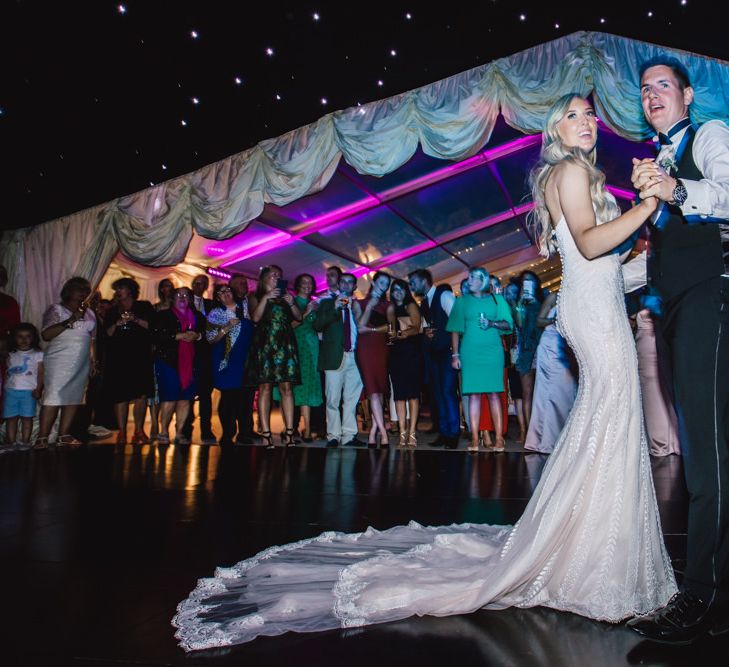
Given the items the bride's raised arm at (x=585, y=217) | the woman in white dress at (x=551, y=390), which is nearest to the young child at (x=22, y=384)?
the woman in white dress at (x=551, y=390)

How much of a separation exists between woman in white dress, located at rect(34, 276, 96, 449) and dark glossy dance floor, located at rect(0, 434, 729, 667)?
0.63 metres

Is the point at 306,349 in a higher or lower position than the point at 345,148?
lower

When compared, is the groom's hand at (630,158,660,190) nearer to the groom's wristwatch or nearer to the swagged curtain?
the groom's wristwatch

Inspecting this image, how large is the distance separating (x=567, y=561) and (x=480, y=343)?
13.0ft

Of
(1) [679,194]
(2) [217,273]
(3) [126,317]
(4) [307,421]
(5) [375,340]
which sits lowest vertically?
(4) [307,421]

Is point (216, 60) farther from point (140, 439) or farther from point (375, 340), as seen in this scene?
point (140, 439)

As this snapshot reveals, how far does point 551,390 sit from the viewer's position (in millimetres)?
5441

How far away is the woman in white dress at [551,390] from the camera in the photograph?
538cm

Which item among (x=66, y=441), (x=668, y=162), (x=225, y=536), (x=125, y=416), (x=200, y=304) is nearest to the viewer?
(x=668, y=162)

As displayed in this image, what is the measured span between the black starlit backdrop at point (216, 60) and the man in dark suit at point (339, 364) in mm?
1885

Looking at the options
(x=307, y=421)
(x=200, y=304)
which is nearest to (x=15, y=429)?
(x=200, y=304)

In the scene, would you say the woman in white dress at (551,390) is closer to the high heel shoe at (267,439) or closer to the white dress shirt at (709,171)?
the high heel shoe at (267,439)

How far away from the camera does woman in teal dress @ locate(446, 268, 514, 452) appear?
222 inches

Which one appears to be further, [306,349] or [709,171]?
[306,349]
